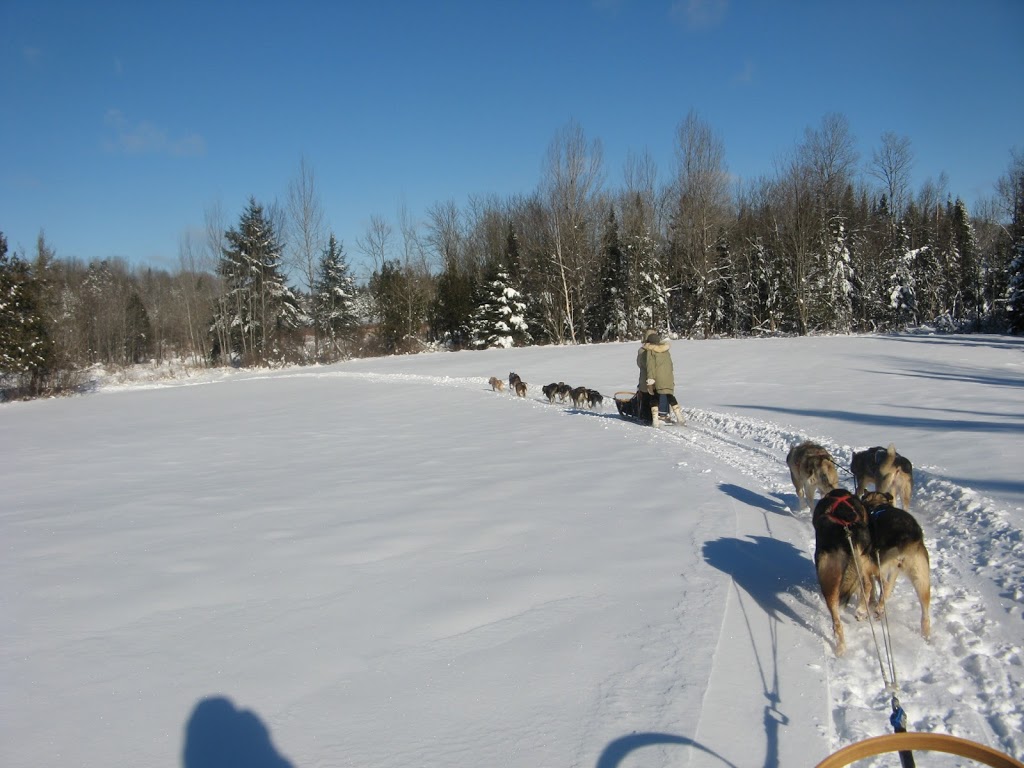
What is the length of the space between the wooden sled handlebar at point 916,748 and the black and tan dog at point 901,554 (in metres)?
1.74

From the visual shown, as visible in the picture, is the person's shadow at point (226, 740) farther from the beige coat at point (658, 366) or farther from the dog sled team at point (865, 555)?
the beige coat at point (658, 366)

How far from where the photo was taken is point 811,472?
5676 millimetres

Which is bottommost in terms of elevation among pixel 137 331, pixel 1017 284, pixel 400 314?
pixel 1017 284

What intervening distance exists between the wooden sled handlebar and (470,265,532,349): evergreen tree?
123 feet

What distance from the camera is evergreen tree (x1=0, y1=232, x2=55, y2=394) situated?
74.9 feet

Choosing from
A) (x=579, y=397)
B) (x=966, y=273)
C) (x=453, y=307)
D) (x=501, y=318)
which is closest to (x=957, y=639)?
(x=579, y=397)

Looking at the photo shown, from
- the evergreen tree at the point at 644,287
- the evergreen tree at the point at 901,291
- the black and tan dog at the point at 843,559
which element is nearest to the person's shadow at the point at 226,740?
the black and tan dog at the point at 843,559

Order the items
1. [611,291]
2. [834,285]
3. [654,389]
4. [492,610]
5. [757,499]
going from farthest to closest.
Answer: [611,291] → [834,285] → [654,389] → [757,499] → [492,610]

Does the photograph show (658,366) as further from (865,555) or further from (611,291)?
(611,291)

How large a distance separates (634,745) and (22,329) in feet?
Result: 94.4

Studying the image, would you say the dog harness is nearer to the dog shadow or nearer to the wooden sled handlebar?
the dog shadow

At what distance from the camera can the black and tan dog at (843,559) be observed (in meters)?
3.46

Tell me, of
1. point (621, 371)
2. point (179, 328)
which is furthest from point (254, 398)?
point (179, 328)

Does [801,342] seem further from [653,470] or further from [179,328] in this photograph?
[179,328]
